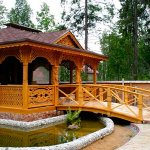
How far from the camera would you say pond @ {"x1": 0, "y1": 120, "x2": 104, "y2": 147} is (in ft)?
32.0

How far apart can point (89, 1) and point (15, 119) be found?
63.3ft

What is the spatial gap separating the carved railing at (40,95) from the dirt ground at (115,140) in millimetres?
3606

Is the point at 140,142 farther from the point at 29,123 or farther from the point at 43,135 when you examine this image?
the point at 29,123

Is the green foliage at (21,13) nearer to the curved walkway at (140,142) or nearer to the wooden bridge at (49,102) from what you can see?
the wooden bridge at (49,102)

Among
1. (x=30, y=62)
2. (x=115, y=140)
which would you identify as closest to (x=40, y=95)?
(x=30, y=62)

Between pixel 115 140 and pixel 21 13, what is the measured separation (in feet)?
153

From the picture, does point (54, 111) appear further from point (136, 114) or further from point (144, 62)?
point (144, 62)

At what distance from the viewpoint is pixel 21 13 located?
2110 inches

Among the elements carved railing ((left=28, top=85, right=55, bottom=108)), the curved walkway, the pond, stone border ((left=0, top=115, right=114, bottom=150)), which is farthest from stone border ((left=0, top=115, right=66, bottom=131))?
the curved walkway

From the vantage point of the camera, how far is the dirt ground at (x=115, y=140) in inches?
354

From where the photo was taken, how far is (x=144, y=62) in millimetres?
34062

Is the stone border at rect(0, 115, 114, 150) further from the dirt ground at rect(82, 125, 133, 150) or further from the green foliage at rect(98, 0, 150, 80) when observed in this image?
the green foliage at rect(98, 0, 150, 80)

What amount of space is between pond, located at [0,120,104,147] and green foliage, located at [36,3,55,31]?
33949 mm

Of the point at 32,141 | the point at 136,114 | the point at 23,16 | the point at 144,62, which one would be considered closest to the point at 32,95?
the point at 32,141
